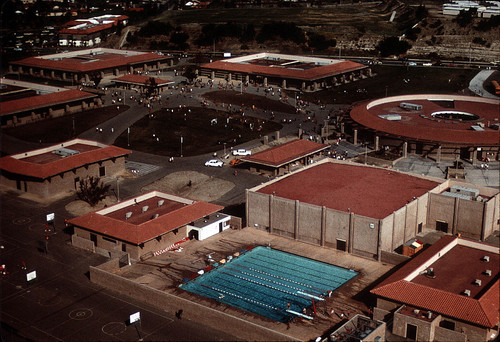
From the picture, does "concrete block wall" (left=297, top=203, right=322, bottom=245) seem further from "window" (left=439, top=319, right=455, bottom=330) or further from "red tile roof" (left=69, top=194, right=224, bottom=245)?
"window" (left=439, top=319, right=455, bottom=330)

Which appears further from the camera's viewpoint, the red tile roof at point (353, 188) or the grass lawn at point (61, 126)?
the grass lawn at point (61, 126)

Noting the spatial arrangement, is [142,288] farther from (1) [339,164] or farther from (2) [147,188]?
(1) [339,164]

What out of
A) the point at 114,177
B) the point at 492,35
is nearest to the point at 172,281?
the point at 114,177

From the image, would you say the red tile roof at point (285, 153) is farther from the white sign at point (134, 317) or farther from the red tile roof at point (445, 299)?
the white sign at point (134, 317)

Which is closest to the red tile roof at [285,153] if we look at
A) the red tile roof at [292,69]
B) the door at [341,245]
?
the door at [341,245]

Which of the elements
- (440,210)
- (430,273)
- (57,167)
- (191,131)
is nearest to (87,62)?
(191,131)

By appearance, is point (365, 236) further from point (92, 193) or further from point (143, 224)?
point (92, 193)
